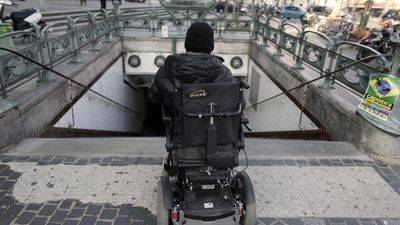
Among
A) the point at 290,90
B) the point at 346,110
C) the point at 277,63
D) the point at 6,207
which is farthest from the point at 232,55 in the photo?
the point at 6,207

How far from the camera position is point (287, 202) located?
3.09m

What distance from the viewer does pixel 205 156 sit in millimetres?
2283

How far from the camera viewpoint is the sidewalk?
9.34 feet

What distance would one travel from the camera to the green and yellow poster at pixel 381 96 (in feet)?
12.2

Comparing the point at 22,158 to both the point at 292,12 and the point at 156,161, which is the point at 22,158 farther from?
the point at 292,12

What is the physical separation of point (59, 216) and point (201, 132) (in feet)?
5.23

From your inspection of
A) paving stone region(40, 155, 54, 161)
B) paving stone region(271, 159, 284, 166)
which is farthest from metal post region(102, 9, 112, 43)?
paving stone region(271, 159, 284, 166)

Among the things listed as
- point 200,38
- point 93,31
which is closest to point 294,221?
point 200,38

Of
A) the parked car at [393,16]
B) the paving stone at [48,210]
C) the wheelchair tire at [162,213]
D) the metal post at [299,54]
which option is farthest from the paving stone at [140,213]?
the parked car at [393,16]

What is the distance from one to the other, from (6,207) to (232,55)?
31.0 ft

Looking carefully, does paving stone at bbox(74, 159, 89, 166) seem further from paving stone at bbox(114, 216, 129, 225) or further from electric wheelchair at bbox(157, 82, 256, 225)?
electric wheelchair at bbox(157, 82, 256, 225)

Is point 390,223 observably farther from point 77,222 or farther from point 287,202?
point 77,222

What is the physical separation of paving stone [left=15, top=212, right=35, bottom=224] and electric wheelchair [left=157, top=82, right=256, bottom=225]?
4.08ft

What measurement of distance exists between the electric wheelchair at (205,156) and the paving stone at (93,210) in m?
0.79
